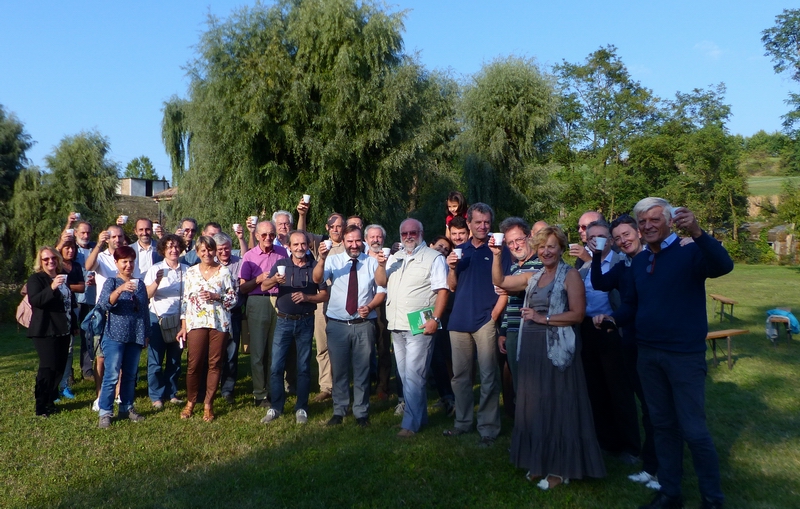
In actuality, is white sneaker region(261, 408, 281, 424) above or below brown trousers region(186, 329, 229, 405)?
below

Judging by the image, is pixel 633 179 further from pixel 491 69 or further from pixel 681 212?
pixel 681 212

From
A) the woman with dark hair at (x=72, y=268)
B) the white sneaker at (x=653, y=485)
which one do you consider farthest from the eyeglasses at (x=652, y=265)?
the woman with dark hair at (x=72, y=268)

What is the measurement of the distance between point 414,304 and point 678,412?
2.50 meters

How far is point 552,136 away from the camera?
24.6 m

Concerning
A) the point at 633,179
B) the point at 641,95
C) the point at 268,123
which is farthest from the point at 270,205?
the point at 641,95

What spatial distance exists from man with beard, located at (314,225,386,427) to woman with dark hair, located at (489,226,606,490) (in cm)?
190

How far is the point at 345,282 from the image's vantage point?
20.5 feet

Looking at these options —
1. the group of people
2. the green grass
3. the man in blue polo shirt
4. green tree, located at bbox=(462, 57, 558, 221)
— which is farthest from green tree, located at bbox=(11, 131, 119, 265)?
the green grass

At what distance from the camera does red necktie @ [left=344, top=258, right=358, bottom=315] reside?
20.2 ft

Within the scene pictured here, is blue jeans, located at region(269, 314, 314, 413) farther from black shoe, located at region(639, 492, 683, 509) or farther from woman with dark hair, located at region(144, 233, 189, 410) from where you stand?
black shoe, located at region(639, 492, 683, 509)

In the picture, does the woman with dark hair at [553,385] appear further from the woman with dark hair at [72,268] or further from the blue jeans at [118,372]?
the woman with dark hair at [72,268]

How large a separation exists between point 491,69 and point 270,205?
12.9 meters

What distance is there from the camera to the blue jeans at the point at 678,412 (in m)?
4.00

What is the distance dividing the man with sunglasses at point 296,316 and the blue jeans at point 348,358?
290mm
